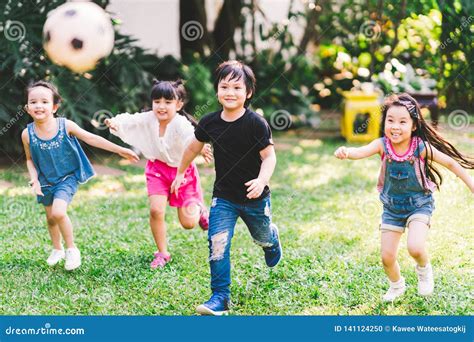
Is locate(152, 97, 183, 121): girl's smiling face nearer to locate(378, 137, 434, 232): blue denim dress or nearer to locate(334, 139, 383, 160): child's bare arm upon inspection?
locate(334, 139, 383, 160): child's bare arm

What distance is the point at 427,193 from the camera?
133 inches

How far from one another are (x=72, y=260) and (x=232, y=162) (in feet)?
3.87

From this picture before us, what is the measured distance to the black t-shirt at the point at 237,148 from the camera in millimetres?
3447

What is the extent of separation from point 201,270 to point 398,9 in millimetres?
5157

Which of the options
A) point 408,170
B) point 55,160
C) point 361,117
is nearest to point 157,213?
point 55,160

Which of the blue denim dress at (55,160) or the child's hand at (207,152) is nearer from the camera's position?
the child's hand at (207,152)

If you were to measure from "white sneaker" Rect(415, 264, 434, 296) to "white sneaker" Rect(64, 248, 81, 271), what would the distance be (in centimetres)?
185

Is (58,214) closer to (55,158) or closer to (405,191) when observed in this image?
(55,158)

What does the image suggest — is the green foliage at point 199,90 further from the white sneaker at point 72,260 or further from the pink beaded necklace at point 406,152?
the pink beaded necklace at point 406,152

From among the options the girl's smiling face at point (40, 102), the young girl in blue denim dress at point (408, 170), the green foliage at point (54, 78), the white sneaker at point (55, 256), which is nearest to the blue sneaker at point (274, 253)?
the young girl in blue denim dress at point (408, 170)

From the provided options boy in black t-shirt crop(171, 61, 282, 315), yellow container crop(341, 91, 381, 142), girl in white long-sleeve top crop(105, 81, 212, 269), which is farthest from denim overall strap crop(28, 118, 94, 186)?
yellow container crop(341, 91, 381, 142)

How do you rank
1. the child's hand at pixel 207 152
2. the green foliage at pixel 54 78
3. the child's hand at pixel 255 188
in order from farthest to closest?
the green foliage at pixel 54 78 < the child's hand at pixel 207 152 < the child's hand at pixel 255 188
